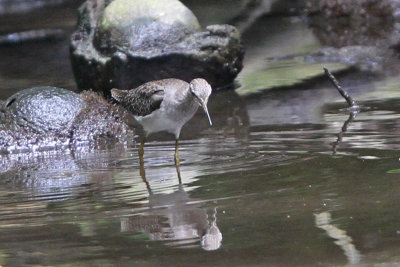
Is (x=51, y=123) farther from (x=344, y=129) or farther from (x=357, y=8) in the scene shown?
(x=357, y=8)

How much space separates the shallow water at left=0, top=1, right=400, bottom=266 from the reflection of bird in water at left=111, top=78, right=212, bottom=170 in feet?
1.33

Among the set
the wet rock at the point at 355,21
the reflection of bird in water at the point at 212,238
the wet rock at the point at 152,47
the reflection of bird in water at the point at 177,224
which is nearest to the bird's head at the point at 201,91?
the reflection of bird in water at the point at 177,224

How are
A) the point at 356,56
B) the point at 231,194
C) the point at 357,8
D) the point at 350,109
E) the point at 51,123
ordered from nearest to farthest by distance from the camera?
the point at 231,194, the point at 51,123, the point at 350,109, the point at 356,56, the point at 357,8

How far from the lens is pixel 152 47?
1345 centimetres

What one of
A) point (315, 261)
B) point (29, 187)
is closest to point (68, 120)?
point (29, 187)

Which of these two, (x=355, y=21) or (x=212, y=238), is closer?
(x=212, y=238)

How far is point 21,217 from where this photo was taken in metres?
6.59

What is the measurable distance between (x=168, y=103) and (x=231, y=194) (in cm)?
216

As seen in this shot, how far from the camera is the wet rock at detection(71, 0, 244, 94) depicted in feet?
44.0

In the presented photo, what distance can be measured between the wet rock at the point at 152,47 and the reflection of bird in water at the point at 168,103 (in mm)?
4060

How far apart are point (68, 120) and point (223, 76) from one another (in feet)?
12.6

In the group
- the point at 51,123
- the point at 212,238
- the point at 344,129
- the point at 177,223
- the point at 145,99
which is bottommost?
the point at 51,123

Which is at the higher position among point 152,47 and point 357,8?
point 152,47

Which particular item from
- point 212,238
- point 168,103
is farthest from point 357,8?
point 212,238
